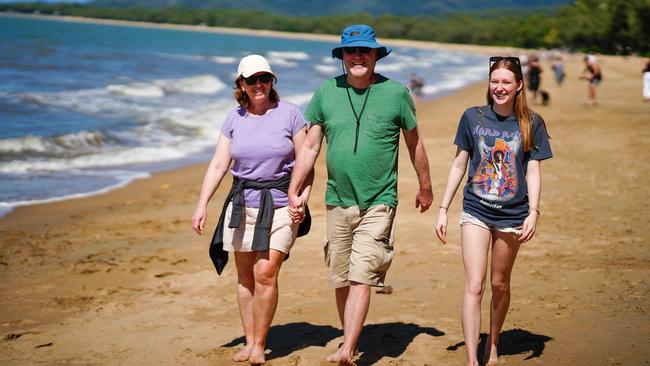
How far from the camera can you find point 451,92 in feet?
115

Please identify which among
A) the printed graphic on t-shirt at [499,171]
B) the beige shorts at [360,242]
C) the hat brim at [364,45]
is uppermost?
the hat brim at [364,45]

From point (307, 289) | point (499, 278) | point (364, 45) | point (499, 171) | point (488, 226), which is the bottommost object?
point (307, 289)

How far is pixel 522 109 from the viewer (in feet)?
14.3

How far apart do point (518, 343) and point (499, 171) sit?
1.30 metres

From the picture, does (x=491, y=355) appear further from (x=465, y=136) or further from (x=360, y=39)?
(x=360, y=39)

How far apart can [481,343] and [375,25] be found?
192798 mm

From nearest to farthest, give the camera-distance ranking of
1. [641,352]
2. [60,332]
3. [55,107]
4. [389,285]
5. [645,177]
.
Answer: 1. [641,352]
2. [60,332]
3. [389,285]
4. [645,177]
5. [55,107]

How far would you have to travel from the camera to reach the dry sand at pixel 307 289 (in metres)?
5.10

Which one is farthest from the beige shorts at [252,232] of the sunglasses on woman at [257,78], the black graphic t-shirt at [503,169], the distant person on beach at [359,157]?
the black graphic t-shirt at [503,169]

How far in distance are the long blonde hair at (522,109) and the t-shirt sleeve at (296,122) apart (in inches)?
43.7

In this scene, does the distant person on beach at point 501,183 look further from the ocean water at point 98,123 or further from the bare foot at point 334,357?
the ocean water at point 98,123

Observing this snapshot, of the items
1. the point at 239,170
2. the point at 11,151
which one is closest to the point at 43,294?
the point at 239,170

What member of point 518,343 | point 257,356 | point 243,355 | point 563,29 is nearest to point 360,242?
point 257,356

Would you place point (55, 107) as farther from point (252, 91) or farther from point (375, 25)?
point (375, 25)
